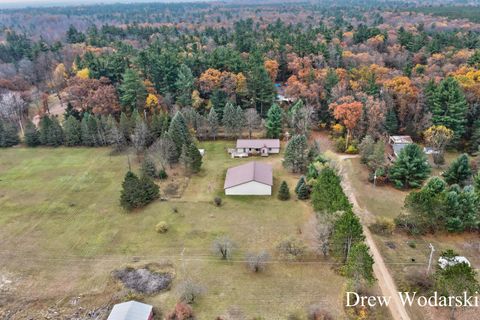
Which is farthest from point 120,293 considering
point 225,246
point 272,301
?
point 272,301

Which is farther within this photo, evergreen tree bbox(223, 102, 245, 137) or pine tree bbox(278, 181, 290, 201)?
evergreen tree bbox(223, 102, 245, 137)

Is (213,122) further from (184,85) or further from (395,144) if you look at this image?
(395,144)

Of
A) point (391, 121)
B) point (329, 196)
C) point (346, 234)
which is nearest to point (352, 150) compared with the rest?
point (391, 121)

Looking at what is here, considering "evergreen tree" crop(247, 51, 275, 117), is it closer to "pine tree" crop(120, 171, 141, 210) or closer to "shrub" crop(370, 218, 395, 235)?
"pine tree" crop(120, 171, 141, 210)

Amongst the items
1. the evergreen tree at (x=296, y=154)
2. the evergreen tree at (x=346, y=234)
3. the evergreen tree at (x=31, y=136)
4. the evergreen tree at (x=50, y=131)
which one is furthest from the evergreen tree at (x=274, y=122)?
the evergreen tree at (x=31, y=136)

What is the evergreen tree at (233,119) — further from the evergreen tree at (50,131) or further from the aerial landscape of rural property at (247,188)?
the evergreen tree at (50,131)

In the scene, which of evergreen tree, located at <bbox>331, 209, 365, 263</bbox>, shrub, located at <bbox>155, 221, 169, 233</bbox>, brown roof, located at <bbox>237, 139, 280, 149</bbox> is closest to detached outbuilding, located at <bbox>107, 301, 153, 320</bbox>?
shrub, located at <bbox>155, 221, 169, 233</bbox>

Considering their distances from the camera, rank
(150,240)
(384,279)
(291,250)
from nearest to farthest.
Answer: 1. (384,279)
2. (291,250)
3. (150,240)
